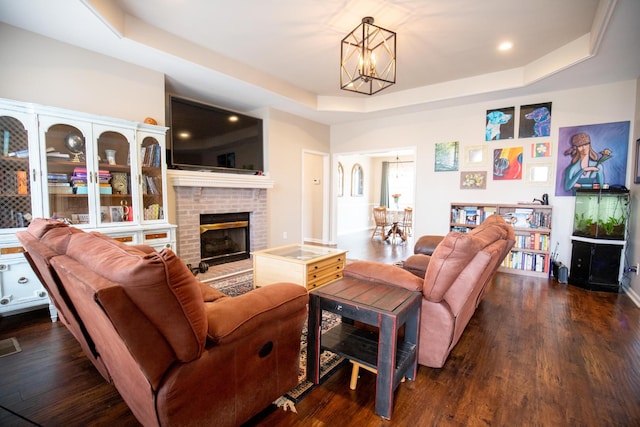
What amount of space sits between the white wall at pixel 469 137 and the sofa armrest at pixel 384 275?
3.50m

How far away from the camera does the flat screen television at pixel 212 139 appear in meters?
4.07

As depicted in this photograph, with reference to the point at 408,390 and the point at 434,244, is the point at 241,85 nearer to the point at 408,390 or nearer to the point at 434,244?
the point at 434,244

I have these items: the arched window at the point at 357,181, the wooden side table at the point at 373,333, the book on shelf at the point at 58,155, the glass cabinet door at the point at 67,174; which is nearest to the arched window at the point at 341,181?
the arched window at the point at 357,181

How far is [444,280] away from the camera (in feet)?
5.71

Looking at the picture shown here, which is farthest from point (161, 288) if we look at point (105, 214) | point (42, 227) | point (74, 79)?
point (74, 79)

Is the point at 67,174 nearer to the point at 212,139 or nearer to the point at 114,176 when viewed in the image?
the point at 114,176

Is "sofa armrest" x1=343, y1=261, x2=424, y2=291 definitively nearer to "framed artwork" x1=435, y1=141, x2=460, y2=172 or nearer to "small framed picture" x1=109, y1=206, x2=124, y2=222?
"small framed picture" x1=109, y1=206, x2=124, y2=222

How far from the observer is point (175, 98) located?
403 centimetres

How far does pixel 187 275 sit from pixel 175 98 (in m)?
3.85

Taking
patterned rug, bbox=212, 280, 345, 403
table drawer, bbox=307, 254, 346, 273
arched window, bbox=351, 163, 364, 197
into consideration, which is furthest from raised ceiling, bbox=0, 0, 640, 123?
arched window, bbox=351, 163, 364, 197

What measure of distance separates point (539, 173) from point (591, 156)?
595mm

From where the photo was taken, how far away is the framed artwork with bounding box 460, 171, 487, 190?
4.67m

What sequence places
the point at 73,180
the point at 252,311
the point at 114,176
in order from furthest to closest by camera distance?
the point at 114,176
the point at 73,180
the point at 252,311

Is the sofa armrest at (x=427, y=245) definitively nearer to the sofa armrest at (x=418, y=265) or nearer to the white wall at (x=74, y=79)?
the sofa armrest at (x=418, y=265)
